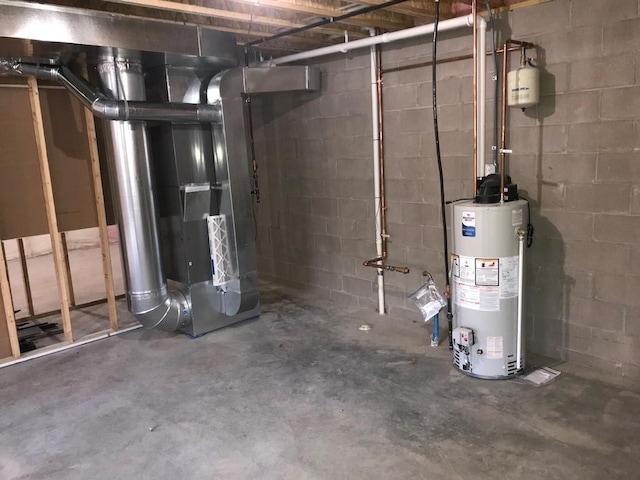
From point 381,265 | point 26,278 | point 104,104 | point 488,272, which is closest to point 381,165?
point 381,265

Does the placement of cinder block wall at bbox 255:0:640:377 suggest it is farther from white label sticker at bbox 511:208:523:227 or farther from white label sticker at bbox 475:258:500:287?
white label sticker at bbox 475:258:500:287

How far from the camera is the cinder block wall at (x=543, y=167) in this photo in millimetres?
2697

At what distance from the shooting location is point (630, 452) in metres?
2.20

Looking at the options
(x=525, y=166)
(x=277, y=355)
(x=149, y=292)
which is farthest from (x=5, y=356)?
(x=525, y=166)

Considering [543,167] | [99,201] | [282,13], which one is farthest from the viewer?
[99,201]

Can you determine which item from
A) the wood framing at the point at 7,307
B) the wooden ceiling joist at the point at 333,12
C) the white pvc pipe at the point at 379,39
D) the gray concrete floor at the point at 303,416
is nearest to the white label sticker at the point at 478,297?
the gray concrete floor at the point at 303,416

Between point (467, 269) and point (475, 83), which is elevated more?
point (475, 83)

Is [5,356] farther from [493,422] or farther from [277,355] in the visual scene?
[493,422]

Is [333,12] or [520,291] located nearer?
[520,291]

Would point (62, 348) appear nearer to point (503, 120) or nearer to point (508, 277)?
point (508, 277)

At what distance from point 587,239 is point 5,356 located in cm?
391

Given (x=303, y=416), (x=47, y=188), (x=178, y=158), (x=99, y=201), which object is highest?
(x=178, y=158)

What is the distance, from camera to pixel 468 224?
2.77 meters

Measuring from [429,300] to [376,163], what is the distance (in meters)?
1.16
